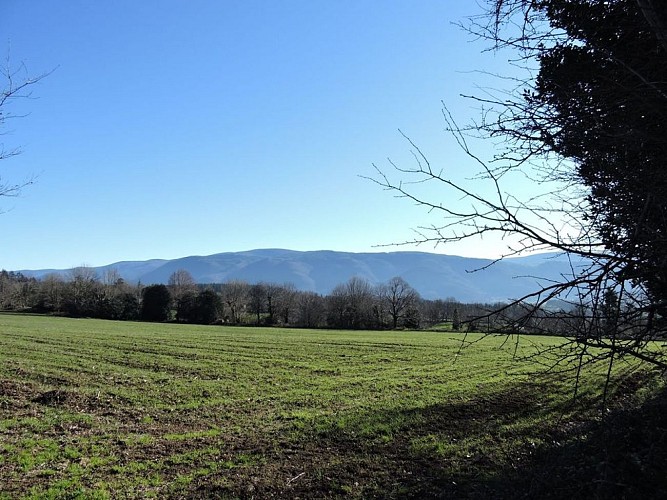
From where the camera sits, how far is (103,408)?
1161 centimetres

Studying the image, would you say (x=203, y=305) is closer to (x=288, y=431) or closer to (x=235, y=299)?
(x=235, y=299)

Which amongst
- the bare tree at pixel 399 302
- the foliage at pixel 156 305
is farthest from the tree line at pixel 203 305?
the bare tree at pixel 399 302

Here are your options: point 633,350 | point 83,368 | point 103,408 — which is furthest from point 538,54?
point 83,368

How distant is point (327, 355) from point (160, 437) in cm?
1774

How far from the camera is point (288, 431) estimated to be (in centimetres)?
947

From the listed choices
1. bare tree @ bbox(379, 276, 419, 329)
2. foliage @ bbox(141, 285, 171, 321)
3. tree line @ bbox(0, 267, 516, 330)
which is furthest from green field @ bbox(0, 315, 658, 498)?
foliage @ bbox(141, 285, 171, 321)

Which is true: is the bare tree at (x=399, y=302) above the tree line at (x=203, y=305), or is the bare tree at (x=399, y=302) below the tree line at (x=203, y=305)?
Result: above

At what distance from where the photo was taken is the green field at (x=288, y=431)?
6.44 meters

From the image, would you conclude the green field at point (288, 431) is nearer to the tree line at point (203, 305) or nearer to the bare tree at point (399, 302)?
the bare tree at point (399, 302)

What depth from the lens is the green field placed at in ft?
21.1

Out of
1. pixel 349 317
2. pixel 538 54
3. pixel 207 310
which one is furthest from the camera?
pixel 207 310

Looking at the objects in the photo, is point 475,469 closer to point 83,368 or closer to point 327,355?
point 83,368

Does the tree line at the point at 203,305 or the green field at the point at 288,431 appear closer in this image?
the green field at the point at 288,431

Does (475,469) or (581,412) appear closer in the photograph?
(475,469)
